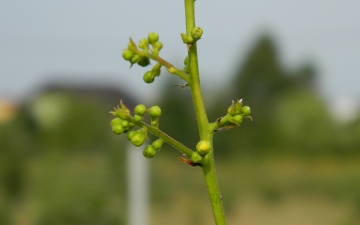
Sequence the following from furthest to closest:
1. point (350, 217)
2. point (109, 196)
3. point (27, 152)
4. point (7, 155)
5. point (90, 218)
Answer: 1. point (27, 152)
2. point (7, 155)
3. point (350, 217)
4. point (109, 196)
5. point (90, 218)

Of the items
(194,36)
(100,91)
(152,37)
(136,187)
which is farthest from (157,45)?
(100,91)

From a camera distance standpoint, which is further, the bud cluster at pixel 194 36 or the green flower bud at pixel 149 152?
the green flower bud at pixel 149 152

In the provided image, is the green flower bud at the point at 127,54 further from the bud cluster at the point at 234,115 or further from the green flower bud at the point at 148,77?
the bud cluster at the point at 234,115

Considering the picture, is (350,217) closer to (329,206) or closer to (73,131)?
(329,206)

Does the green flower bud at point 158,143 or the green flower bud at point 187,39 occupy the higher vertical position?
the green flower bud at point 187,39

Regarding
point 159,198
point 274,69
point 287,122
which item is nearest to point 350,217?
point 159,198

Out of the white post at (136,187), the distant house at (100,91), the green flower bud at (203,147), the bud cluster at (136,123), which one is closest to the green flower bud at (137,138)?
the bud cluster at (136,123)

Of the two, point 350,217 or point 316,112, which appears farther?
point 316,112

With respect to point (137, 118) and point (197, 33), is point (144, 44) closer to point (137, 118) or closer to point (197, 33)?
point (137, 118)
